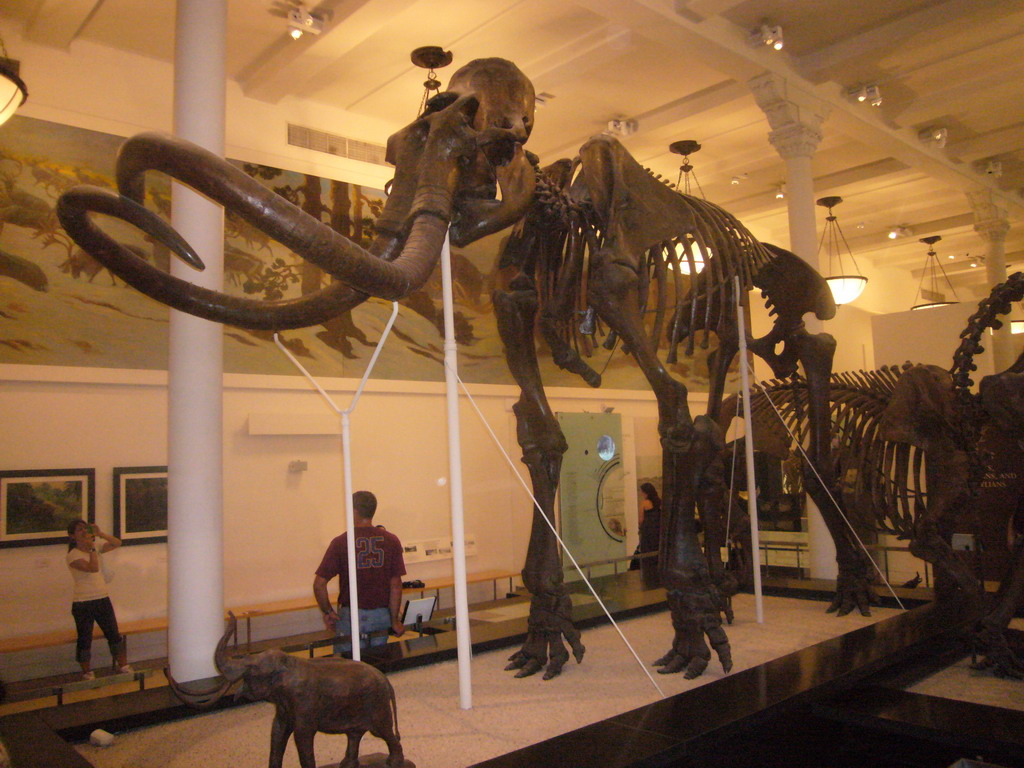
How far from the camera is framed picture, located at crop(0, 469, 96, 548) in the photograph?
6.69m

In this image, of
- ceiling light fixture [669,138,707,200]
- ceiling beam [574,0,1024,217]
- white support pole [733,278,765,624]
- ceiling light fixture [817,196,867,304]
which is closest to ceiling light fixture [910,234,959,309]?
ceiling light fixture [817,196,867,304]

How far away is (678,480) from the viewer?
14.3 ft

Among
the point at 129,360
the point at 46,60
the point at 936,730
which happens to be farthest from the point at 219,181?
the point at 46,60

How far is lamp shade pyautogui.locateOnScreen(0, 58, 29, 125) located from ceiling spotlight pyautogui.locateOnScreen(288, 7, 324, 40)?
3.98 meters

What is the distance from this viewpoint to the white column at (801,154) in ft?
29.6

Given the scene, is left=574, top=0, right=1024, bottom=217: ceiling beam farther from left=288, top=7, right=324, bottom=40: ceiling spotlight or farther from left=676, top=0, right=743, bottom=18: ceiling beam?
left=288, top=7, right=324, bottom=40: ceiling spotlight

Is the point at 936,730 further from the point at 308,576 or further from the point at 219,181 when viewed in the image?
the point at 308,576

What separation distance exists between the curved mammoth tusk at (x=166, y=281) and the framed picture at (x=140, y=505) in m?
5.38

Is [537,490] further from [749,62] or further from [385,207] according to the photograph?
[749,62]

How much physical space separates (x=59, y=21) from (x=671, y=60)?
6175 millimetres

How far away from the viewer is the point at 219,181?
2.08 metres

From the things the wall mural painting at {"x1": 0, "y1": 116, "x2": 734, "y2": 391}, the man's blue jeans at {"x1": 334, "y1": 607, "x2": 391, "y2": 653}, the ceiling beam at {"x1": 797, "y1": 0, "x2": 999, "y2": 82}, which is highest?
the ceiling beam at {"x1": 797, "y1": 0, "x2": 999, "y2": 82}

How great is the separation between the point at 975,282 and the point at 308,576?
1977cm

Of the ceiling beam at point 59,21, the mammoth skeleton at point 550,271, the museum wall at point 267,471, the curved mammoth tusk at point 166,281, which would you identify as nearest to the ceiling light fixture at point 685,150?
the museum wall at point 267,471
